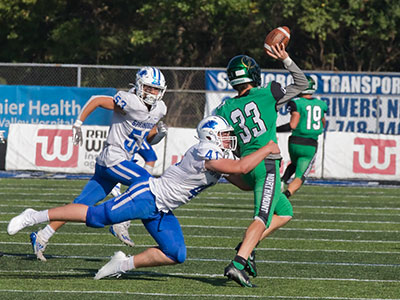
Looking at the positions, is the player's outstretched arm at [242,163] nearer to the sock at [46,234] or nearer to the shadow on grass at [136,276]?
the shadow on grass at [136,276]

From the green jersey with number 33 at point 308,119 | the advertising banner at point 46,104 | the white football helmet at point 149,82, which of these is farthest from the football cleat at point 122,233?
the advertising banner at point 46,104

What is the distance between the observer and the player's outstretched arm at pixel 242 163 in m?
6.50

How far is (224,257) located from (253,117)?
A: 1775 mm

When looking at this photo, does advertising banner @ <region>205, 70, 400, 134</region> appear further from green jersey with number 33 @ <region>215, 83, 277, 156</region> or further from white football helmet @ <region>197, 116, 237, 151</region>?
white football helmet @ <region>197, 116, 237, 151</region>

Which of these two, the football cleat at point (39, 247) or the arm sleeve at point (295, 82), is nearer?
the arm sleeve at point (295, 82)

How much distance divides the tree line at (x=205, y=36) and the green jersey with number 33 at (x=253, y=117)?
19.7 metres

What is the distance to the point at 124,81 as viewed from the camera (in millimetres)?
22562

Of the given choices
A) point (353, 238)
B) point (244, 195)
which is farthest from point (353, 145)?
point (353, 238)

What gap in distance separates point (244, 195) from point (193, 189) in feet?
27.3

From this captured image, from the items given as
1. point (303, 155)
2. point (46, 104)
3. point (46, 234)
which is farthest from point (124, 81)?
point (46, 234)

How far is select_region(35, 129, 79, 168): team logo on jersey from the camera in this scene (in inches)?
701

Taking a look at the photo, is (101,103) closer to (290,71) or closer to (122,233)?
(122,233)

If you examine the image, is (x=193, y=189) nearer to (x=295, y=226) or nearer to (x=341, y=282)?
(x=341, y=282)

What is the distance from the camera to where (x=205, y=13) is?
27.6 meters
